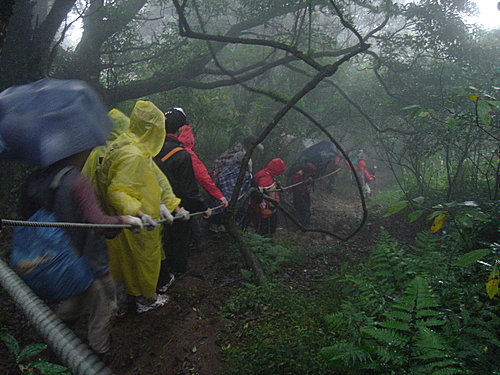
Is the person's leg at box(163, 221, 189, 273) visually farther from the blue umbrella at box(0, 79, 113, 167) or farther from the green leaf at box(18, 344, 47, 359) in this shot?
the green leaf at box(18, 344, 47, 359)

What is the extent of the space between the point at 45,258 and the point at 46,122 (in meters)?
0.81

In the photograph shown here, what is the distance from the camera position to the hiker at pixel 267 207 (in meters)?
6.50

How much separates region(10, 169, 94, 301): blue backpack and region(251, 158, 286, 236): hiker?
4.41 metres

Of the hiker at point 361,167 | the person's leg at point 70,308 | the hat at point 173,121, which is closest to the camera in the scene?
the person's leg at point 70,308

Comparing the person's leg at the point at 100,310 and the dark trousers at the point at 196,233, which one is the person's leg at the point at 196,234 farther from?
the person's leg at the point at 100,310

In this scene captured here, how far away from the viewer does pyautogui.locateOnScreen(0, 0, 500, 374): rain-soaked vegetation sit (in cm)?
242

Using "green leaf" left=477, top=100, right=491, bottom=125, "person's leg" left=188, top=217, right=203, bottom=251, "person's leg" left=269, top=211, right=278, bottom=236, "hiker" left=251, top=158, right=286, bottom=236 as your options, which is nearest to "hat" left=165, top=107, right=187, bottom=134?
"person's leg" left=188, top=217, right=203, bottom=251

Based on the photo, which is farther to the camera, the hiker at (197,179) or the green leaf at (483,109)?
the hiker at (197,179)

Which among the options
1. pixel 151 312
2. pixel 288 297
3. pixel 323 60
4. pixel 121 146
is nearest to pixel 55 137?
pixel 121 146

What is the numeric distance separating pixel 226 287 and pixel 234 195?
1.18m

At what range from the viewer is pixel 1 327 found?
3.10 meters

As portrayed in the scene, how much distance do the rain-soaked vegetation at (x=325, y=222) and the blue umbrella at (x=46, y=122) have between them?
3.74ft

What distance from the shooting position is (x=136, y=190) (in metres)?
2.82

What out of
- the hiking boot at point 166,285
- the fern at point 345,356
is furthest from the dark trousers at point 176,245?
the fern at point 345,356
